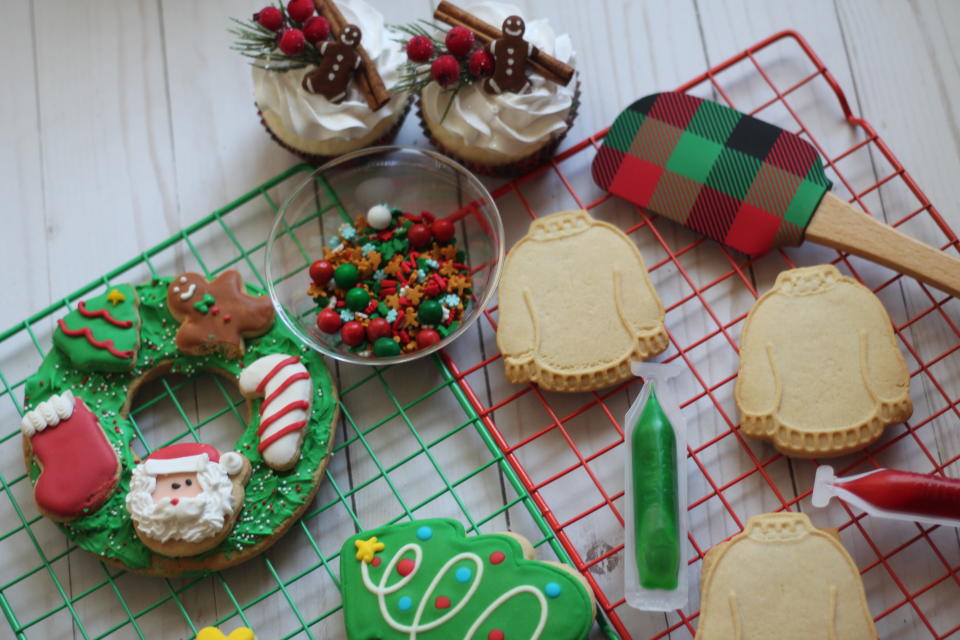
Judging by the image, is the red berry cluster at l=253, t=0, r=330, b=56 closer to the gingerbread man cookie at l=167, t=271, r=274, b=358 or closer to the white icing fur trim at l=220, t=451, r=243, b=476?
the gingerbread man cookie at l=167, t=271, r=274, b=358

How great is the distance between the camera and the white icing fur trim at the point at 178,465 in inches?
62.7

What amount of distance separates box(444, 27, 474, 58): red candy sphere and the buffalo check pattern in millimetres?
319

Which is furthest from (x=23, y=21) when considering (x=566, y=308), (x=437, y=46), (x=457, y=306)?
(x=566, y=308)

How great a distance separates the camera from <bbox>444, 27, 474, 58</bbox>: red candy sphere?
167cm

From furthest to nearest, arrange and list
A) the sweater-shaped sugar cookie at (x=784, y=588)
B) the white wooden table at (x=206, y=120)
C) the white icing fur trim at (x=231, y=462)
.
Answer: the white wooden table at (x=206, y=120) → the white icing fur trim at (x=231, y=462) → the sweater-shaped sugar cookie at (x=784, y=588)

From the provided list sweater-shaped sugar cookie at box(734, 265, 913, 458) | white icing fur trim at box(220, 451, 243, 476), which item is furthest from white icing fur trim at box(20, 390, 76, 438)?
sweater-shaped sugar cookie at box(734, 265, 913, 458)

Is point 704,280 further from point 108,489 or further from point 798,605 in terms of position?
point 108,489

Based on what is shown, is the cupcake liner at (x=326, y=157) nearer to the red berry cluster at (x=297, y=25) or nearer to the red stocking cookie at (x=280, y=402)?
the red berry cluster at (x=297, y=25)

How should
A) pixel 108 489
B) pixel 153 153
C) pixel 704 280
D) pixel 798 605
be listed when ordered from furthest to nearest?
pixel 153 153 < pixel 704 280 < pixel 108 489 < pixel 798 605

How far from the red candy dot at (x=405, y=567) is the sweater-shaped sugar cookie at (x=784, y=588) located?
486 millimetres

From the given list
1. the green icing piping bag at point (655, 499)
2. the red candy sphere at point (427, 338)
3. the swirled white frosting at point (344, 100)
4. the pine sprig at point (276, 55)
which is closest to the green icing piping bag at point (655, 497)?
the green icing piping bag at point (655, 499)

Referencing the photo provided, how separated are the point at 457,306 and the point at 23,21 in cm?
116

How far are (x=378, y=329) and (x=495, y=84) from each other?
0.49 m

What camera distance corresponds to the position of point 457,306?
Answer: 67.7 inches
